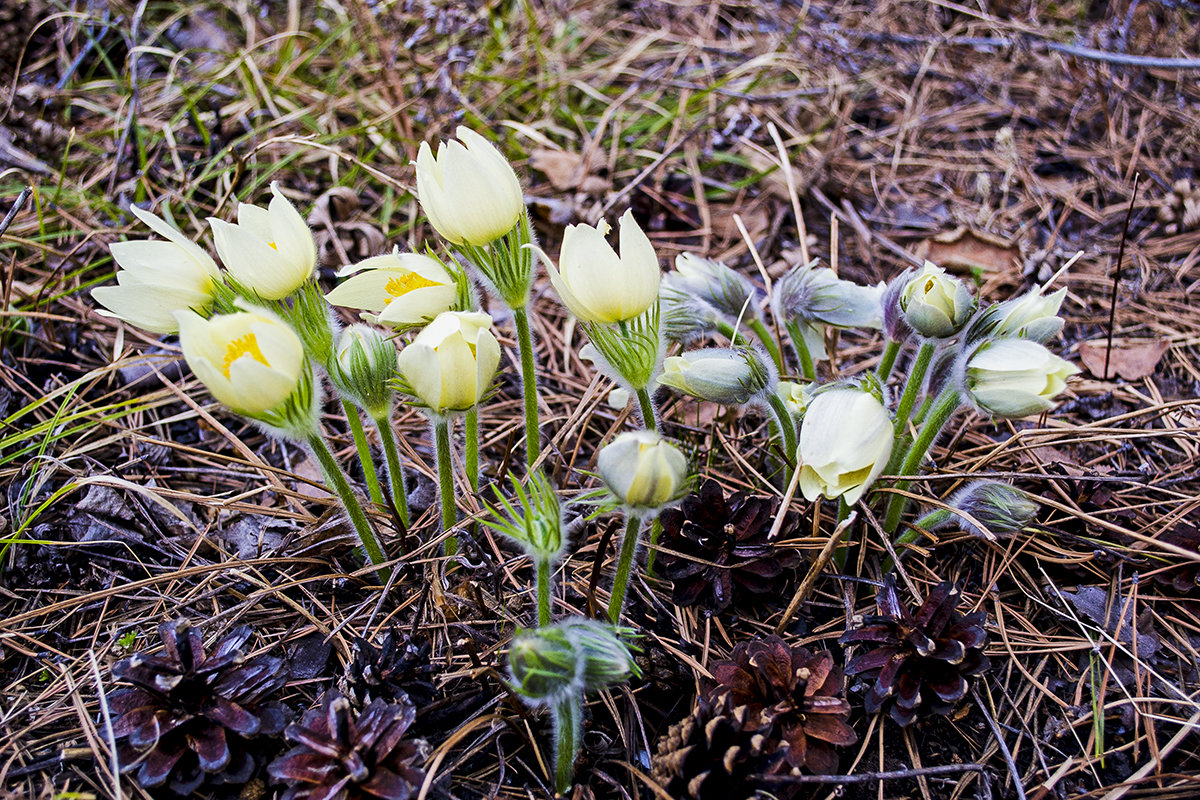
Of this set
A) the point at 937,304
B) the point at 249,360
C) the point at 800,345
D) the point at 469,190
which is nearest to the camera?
the point at 249,360

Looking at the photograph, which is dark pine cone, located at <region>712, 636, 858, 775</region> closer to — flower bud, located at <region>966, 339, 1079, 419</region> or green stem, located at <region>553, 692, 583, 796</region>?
green stem, located at <region>553, 692, 583, 796</region>

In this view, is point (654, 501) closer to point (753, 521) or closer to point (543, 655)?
point (543, 655)

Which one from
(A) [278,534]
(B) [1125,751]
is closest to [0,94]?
(A) [278,534]

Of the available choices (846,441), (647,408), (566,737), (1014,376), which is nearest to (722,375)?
(647,408)

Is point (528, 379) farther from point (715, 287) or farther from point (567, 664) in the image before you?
point (567, 664)

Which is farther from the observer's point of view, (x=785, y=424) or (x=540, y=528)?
(x=785, y=424)

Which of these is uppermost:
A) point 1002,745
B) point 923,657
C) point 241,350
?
point 241,350

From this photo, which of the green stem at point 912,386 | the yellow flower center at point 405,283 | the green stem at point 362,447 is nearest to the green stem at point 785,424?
the green stem at point 912,386
